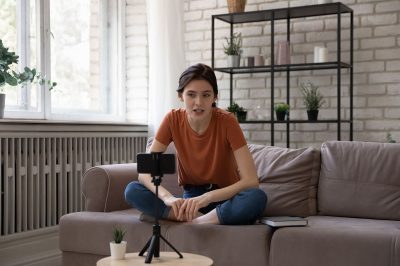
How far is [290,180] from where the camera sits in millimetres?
2871

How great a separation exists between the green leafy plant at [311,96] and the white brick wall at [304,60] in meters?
0.05

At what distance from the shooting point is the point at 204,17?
175 inches

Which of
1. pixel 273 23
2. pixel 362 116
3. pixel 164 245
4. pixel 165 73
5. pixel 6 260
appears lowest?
pixel 6 260

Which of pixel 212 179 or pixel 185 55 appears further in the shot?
pixel 185 55

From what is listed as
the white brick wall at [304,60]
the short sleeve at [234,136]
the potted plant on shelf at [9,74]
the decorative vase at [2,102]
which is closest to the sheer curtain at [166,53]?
the white brick wall at [304,60]

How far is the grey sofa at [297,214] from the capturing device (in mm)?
2242

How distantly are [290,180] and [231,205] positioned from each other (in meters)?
0.55

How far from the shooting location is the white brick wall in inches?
149

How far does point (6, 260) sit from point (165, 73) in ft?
6.05

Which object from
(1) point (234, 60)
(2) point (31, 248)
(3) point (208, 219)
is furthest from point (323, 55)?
(2) point (31, 248)

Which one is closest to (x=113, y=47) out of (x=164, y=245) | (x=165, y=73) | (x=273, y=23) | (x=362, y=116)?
(x=165, y=73)

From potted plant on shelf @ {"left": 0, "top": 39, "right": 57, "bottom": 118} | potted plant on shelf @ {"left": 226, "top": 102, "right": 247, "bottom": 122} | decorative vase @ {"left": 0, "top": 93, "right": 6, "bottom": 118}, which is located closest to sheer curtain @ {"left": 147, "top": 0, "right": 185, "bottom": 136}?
potted plant on shelf @ {"left": 226, "top": 102, "right": 247, "bottom": 122}

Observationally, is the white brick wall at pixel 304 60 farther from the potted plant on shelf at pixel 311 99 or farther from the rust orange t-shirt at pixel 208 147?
the rust orange t-shirt at pixel 208 147

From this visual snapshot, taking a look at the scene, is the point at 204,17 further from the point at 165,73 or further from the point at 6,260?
the point at 6,260
